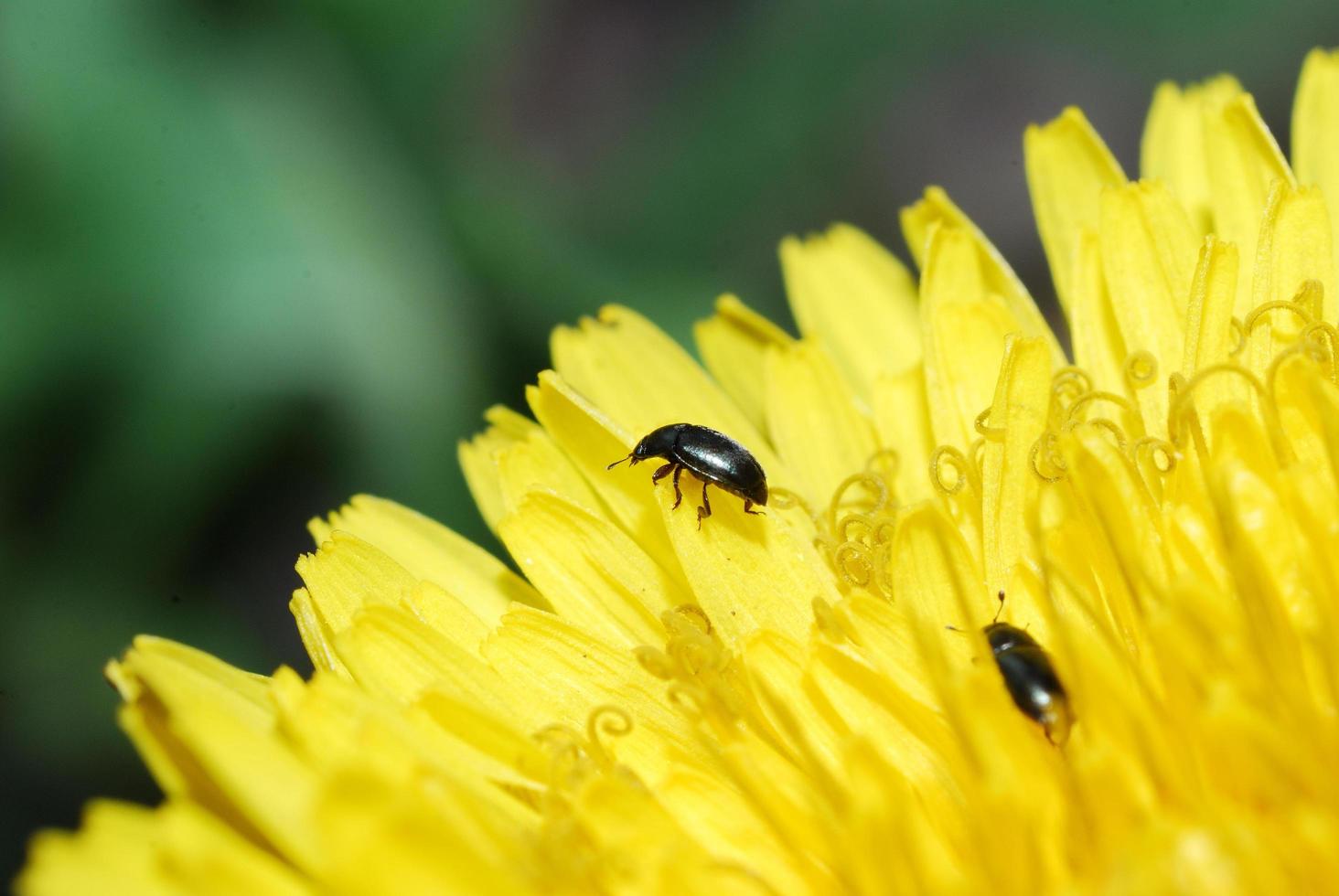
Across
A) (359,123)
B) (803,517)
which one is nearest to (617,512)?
(803,517)

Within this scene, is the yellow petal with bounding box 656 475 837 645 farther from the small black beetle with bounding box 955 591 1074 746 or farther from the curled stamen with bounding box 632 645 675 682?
the small black beetle with bounding box 955 591 1074 746

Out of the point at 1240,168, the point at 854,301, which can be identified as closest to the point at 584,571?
the point at 854,301

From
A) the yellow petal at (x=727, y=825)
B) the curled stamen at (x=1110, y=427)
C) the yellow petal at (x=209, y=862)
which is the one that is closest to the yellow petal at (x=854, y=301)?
the curled stamen at (x=1110, y=427)

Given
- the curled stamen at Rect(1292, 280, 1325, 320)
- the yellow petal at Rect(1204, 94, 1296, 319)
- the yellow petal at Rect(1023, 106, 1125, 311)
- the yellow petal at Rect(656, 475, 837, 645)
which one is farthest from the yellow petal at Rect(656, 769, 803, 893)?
the yellow petal at Rect(1204, 94, 1296, 319)

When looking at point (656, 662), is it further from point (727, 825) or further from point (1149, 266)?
point (1149, 266)

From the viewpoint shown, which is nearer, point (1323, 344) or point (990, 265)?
point (1323, 344)

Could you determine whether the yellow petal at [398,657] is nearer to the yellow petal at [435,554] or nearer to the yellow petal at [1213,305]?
the yellow petal at [435,554]

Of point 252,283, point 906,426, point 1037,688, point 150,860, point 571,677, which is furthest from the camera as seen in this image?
point 252,283
